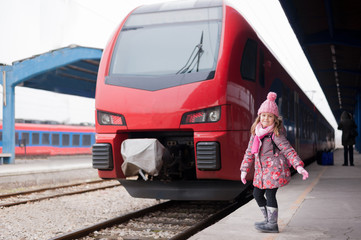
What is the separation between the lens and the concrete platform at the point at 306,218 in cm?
405

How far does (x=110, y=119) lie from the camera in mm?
5945

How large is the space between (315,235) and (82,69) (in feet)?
59.8

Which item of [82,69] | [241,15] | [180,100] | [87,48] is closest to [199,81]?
[180,100]

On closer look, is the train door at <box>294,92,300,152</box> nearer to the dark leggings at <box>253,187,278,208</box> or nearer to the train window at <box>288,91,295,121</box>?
the train window at <box>288,91,295,121</box>

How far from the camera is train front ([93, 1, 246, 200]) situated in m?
5.49

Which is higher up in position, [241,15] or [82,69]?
[82,69]

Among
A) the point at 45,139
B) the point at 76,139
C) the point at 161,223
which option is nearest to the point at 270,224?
the point at 161,223

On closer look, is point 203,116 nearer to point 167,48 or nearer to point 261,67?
point 167,48

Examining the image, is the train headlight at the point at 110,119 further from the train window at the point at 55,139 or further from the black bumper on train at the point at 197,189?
the train window at the point at 55,139

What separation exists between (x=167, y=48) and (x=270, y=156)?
254 cm

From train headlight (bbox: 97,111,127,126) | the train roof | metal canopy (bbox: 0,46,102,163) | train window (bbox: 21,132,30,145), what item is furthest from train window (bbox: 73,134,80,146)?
train headlight (bbox: 97,111,127,126)

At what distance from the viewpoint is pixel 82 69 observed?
68.5ft

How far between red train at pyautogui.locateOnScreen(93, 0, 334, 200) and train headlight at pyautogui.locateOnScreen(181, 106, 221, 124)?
0.04 feet

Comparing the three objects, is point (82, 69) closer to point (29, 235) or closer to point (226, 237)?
point (29, 235)
